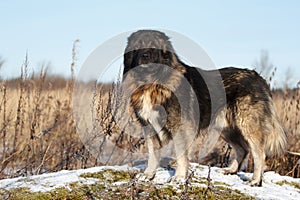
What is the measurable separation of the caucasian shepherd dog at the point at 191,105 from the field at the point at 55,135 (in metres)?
0.33

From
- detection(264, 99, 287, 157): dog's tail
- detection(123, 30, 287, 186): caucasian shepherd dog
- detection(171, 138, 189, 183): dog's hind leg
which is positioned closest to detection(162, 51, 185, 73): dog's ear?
detection(123, 30, 287, 186): caucasian shepherd dog

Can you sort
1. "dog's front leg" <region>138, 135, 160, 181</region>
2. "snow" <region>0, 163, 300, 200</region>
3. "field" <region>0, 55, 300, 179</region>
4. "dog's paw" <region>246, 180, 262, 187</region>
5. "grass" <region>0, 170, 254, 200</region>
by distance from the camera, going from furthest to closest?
"field" <region>0, 55, 300, 179</region> → "dog's paw" <region>246, 180, 262, 187</region> → "dog's front leg" <region>138, 135, 160, 181</region> → "snow" <region>0, 163, 300, 200</region> → "grass" <region>0, 170, 254, 200</region>

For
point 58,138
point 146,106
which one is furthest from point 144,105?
point 58,138

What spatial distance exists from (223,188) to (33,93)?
9.99 ft

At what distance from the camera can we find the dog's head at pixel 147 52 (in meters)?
3.86

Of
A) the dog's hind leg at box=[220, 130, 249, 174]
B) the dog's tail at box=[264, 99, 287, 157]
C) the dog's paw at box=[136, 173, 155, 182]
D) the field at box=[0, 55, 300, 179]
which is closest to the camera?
the dog's paw at box=[136, 173, 155, 182]

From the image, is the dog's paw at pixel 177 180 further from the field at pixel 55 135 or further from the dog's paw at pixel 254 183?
the field at pixel 55 135

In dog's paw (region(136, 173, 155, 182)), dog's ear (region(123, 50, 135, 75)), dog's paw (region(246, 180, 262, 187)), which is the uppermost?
dog's ear (region(123, 50, 135, 75))

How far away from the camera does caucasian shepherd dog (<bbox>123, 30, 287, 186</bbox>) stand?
3.94 m

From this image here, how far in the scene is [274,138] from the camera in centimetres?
458

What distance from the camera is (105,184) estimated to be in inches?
127

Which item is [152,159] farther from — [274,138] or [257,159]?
[274,138]

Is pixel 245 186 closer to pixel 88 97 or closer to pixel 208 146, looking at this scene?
pixel 208 146

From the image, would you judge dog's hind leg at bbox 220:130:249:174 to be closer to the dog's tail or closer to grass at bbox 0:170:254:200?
the dog's tail
